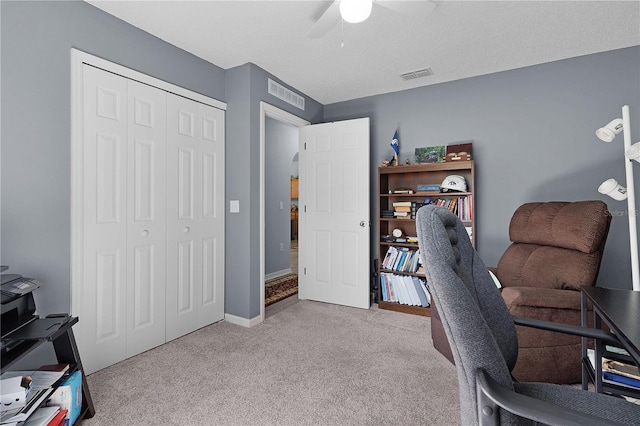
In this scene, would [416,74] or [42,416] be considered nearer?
[42,416]

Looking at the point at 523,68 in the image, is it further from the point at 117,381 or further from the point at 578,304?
the point at 117,381

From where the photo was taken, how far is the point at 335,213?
367 centimetres

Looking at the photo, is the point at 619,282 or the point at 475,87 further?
the point at 475,87

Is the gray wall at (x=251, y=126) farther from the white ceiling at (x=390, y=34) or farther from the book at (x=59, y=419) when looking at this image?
the book at (x=59, y=419)

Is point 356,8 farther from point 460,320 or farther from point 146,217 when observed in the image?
point 146,217

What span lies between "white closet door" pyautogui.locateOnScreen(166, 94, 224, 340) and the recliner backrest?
8.38 feet

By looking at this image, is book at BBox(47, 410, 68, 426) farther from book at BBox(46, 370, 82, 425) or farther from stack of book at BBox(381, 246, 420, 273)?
stack of book at BBox(381, 246, 420, 273)

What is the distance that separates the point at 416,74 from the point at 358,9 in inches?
70.0

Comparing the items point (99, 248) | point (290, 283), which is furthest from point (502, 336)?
point (290, 283)

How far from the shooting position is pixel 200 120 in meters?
2.83

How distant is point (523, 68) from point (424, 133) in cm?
107

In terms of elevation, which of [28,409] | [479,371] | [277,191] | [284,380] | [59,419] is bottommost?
[284,380]

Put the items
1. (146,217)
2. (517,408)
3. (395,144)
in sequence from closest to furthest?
(517,408)
(146,217)
(395,144)

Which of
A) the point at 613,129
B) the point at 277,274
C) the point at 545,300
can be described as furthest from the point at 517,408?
the point at 277,274
